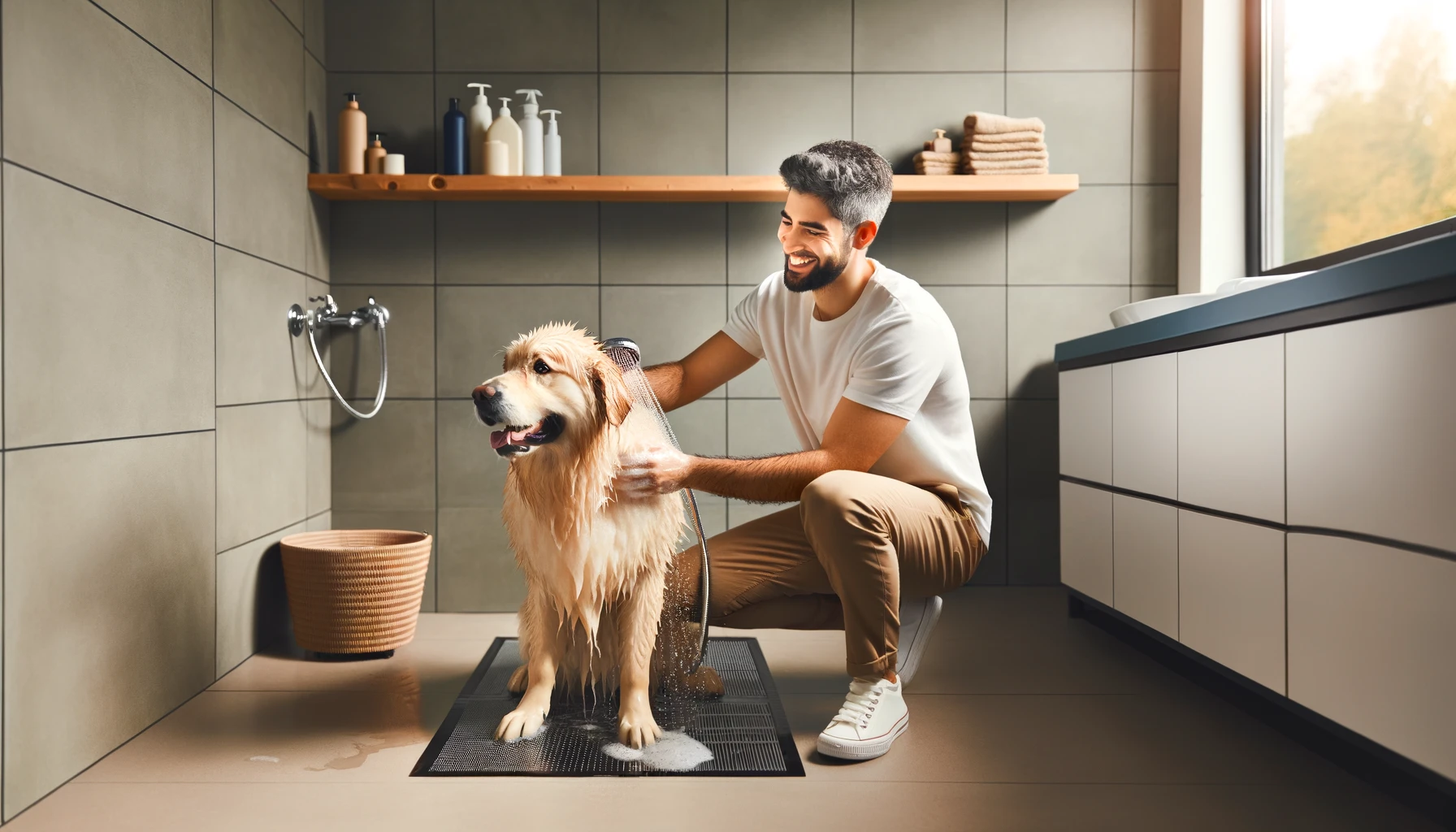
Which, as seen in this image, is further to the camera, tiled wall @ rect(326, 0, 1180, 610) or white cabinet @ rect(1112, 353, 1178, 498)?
tiled wall @ rect(326, 0, 1180, 610)

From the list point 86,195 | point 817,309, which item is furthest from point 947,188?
point 86,195

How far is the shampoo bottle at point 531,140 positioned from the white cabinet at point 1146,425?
187 centimetres

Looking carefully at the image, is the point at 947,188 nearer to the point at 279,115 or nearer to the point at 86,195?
the point at 279,115

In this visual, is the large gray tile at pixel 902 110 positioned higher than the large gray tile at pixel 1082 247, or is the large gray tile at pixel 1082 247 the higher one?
the large gray tile at pixel 902 110

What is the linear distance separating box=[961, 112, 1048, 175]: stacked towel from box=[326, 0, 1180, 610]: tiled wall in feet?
0.69

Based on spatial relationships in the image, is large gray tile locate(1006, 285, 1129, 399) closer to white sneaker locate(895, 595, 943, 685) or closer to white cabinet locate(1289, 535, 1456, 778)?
white sneaker locate(895, 595, 943, 685)

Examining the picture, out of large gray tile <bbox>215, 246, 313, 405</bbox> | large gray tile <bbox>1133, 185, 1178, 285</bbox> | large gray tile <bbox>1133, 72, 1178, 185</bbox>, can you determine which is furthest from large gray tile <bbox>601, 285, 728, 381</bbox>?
large gray tile <bbox>1133, 72, 1178, 185</bbox>

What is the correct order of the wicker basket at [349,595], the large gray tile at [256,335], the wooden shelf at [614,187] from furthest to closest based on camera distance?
1. the wooden shelf at [614,187]
2. the wicker basket at [349,595]
3. the large gray tile at [256,335]

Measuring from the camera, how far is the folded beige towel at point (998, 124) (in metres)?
3.05

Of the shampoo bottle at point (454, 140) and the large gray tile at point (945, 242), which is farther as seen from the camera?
the large gray tile at point (945, 242)

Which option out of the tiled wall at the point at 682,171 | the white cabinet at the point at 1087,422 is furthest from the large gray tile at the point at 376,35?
the white cabinet at the point at 1087,422

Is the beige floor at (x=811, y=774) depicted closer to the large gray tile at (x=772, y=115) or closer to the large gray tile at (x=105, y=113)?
the large gray tile at (x=105, y=113)

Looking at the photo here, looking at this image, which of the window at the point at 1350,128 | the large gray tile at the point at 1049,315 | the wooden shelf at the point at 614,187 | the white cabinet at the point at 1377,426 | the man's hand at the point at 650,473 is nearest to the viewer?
the white cabinet at the point at 1377,426

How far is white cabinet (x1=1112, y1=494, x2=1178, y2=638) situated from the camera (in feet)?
7.23
